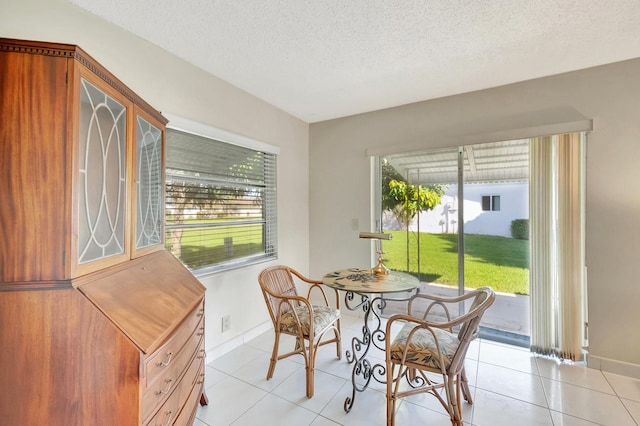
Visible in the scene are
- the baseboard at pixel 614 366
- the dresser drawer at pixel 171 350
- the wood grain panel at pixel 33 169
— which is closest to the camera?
the wood grain panel at pixel 33 169

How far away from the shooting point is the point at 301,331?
196 cm

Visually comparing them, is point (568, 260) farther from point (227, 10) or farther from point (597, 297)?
point (227, 10)

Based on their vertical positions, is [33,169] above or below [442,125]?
below

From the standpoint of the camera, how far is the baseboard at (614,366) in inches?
82.2

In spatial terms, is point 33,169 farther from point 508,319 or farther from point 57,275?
point 508,319

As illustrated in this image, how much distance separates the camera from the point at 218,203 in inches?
98.1

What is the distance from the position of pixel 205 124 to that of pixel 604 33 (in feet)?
9.51

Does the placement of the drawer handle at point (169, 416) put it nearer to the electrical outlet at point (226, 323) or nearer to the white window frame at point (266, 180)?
the white window frame at point (266, 180)

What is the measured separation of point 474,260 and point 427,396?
1.48 meters

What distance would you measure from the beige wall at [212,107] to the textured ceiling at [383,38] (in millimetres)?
100

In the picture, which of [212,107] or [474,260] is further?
[474,260]

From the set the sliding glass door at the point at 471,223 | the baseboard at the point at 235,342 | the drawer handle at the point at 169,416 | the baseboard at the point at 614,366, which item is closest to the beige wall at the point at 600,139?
the baseboard at the point at 614,366

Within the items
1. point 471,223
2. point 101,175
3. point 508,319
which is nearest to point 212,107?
point 101,175

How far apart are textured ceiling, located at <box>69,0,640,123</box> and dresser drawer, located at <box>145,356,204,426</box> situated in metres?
2.03
